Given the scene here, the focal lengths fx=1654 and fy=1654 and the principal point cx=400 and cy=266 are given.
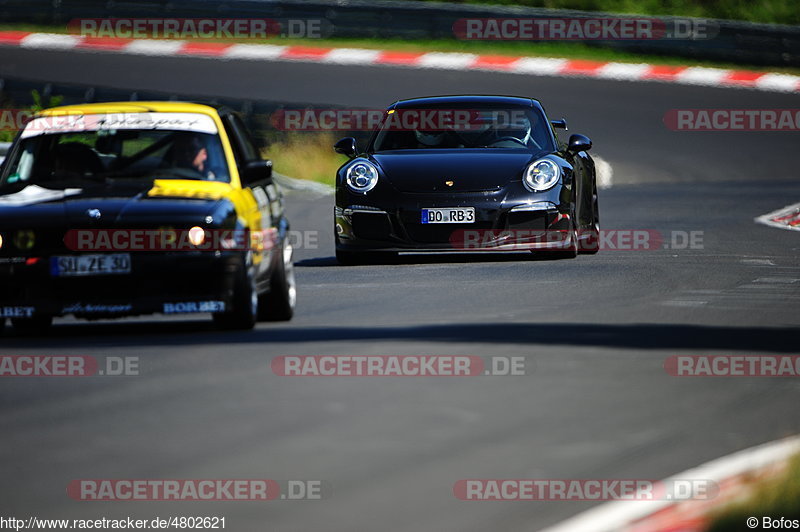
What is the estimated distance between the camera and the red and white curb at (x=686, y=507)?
188 inches

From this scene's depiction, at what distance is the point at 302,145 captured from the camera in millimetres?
21797

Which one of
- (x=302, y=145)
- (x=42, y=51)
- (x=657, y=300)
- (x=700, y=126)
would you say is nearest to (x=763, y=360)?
(x=657, y=300)

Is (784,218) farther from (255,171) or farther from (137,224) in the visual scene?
(137,224)

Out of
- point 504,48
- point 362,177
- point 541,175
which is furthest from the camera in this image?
point 504,48

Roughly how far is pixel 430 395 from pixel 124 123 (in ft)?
11.8

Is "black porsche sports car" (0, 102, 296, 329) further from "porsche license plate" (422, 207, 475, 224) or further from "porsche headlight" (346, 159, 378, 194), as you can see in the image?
"porsche headlight" (346, 159, 378, 194)

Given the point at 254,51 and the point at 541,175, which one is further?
the point at 254,51

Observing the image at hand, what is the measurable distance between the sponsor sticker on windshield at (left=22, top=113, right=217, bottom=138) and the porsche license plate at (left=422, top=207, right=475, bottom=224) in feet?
9.19

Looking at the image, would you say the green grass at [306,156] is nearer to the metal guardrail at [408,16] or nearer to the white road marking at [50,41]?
the metal guardrail at [408,16]

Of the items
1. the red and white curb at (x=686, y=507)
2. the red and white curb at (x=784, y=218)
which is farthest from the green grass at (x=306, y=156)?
the red and white curb at (x=686, y=507)

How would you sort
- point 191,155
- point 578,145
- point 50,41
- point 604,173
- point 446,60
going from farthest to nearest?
point 50,41 → point 446,60 → point 604,173 → point 578,145 → point 191,155

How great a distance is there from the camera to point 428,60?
27.2m

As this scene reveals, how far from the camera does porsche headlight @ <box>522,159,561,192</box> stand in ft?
41.3

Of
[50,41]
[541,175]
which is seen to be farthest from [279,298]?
[50,41]
